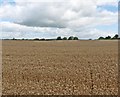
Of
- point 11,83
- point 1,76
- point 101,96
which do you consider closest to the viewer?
point 101,96

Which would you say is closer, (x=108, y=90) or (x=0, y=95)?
(x=0, y=95)

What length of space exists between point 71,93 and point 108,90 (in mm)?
1706

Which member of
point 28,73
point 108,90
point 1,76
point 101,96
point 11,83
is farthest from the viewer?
point 28,73

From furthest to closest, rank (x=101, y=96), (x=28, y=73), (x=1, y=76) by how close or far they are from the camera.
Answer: (x=28, y=73), (x=1, y=76), (x=101, y=96)

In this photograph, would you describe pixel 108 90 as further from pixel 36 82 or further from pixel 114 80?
pixel 36 82

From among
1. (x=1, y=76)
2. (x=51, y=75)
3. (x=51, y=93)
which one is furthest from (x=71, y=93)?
(x=1, y=76)

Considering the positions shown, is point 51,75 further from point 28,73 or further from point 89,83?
point 89,83

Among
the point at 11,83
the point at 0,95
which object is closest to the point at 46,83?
the point at 11,83

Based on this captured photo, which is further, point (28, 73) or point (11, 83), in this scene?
point (28, 73)

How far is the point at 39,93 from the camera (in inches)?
407

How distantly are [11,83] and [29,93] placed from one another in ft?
7.08

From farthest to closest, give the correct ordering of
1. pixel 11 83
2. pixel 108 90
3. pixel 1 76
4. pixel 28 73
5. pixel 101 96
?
pixel 28 73, pixel 1 76, pixel 11 83, pixel 108 90, pixel 101 96

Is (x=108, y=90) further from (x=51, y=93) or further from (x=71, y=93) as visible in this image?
(x=51, y=93)

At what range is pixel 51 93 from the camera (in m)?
10.3
